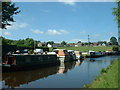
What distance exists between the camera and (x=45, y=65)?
92.2 feet

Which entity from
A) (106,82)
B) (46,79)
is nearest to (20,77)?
(46,79)

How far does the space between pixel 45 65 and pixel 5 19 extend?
9098 mm

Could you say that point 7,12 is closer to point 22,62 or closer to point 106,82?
point 22,62

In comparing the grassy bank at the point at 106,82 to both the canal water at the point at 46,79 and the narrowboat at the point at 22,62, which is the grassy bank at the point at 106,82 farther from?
the narrowboat at the point at 22,62

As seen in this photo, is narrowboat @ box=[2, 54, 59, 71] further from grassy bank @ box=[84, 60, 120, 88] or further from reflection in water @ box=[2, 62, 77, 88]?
grassy bank @ box=[84, 60, 120, 88]

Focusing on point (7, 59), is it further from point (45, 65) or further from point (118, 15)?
point (118, 15)

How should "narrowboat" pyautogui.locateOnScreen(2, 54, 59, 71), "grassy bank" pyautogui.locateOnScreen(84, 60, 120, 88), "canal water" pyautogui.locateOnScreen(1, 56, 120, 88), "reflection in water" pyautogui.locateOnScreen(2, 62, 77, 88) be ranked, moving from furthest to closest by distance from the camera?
"narrowboat" pyautogui.locateOnScreen(2, 54, 59, 71)
"reflection in water" pyautogui.locateOnScreen(2, 62, 77, 88)
"canal water" pyautogui.locateOnScreen(1, 56, 120, 88)
"grassy bank" pyautogui.locateOnScreen(84, 60, 120, 88)

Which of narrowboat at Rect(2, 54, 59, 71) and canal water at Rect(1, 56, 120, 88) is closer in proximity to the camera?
canal water at Rect(1, 56, 120, 88)

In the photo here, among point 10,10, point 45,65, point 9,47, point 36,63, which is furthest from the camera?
point 9,47

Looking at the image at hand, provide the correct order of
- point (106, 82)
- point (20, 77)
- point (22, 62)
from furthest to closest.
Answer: point (22, 62) → point (20, 77) → point (106, 82)

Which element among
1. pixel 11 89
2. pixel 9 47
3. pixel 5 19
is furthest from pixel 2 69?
pixel 9 47

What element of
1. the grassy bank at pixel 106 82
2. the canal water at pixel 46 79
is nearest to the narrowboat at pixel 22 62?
the canal water at pixel 46 79

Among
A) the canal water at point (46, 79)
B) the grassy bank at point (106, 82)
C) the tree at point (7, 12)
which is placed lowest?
the canal water at point (46, 79)

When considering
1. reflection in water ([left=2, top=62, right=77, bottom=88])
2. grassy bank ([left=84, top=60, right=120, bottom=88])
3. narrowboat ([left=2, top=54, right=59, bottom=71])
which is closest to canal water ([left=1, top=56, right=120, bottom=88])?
reflection in water ([left=2, top=62, right=77, bottom=88])
